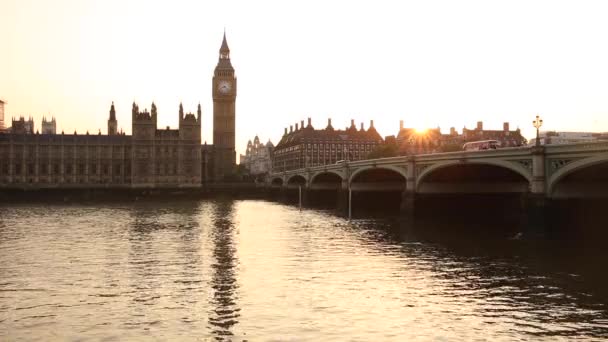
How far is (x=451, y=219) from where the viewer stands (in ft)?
192

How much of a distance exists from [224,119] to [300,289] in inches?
6594

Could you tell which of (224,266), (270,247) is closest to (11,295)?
(224,266)

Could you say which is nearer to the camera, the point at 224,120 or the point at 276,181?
the point at 276,181

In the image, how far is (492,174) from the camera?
55.7 metres

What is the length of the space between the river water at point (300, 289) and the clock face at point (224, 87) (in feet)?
490

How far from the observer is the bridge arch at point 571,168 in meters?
34.3

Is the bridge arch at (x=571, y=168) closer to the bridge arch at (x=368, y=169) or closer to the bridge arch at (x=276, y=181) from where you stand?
the bridge arch at (x=368, y=169)

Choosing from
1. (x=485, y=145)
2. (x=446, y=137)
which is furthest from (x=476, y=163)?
(x=446, y=137)

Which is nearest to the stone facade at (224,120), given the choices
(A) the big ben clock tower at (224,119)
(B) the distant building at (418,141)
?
(A) the big ben clock tower at (224,119)

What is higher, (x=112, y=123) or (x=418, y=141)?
(x=112, y=123)

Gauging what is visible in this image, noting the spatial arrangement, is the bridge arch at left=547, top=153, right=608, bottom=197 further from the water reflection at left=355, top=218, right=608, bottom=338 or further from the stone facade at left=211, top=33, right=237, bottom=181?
the stone facade at left=211, top=33, right=237, bottom=181

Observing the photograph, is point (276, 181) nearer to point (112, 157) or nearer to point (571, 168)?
point (112, 157)

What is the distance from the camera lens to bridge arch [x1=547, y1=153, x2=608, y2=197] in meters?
34.3

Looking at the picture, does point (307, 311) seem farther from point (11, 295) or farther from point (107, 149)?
point (107, 149)
